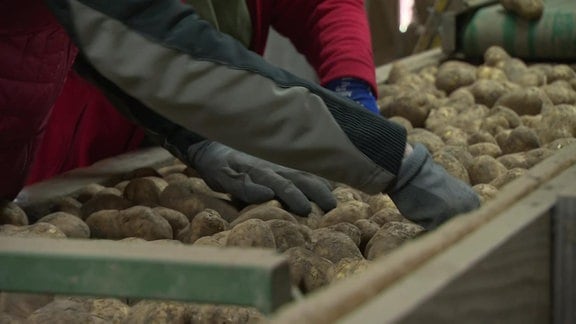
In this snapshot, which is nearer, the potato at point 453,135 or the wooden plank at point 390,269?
the wooden plank at point 390,269

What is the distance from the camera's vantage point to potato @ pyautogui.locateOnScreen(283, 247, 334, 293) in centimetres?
158

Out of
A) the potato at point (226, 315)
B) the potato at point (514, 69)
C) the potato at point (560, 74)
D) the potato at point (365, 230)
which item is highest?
the potato at point (226, 315)

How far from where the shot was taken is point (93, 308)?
149 cm

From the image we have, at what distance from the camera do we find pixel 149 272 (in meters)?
0.99

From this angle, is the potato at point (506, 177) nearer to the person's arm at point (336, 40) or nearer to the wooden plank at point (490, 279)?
the person's arm at point (336, 40)

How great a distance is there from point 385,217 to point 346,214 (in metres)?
0.08

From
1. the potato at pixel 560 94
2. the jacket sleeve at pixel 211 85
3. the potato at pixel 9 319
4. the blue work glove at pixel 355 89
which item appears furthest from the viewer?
the potato at pixel 560 94

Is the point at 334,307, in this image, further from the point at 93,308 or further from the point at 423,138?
the point at 423,138

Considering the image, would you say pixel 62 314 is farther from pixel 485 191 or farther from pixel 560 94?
pixel 560 94

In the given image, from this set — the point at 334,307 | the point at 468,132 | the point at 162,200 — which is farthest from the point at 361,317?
the point at 468,132

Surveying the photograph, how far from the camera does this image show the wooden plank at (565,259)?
1.23 metres

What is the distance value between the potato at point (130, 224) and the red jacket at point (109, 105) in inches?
30.9

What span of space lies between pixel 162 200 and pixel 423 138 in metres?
0.74

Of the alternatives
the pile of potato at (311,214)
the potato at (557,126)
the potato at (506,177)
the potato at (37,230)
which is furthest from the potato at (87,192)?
the potato at (557,126)
